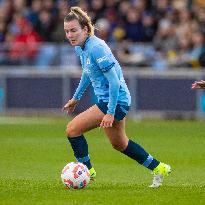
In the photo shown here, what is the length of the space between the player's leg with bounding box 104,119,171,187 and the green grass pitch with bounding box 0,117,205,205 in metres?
0.22

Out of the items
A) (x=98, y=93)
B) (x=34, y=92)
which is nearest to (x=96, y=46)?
(x=98, y=93)

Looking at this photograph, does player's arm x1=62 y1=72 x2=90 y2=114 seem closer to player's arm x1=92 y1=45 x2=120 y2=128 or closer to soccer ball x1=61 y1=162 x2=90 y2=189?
player's arm x1=92 y1=45 x2=120 y2=128

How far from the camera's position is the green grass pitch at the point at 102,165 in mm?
10641

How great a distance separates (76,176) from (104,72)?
128cm

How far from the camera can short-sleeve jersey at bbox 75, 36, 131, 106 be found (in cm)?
1131

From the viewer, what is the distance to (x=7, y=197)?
1064cm

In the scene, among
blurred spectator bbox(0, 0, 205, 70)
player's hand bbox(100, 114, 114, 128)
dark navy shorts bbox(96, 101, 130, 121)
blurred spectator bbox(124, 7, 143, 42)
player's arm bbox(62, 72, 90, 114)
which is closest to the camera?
player's hand bbox(100, 114, 114, 128)

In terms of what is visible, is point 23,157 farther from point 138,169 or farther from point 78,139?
point 78,139

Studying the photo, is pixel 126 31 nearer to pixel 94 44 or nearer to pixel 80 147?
pixel 80 147

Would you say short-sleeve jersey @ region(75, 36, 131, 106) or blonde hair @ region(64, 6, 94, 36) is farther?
blonde hair @ region(64, 6, 94, 36)

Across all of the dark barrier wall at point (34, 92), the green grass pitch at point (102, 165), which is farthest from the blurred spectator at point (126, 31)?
the green grass pitch at point (102, 165)

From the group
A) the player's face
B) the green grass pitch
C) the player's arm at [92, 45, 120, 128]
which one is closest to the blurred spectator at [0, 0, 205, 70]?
the green grass pitch

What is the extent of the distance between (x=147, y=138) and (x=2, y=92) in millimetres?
7229

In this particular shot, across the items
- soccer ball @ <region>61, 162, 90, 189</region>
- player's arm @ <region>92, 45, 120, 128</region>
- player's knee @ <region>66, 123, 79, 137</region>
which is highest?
player's arm @ <region>92, 45, 120, 128</region>
